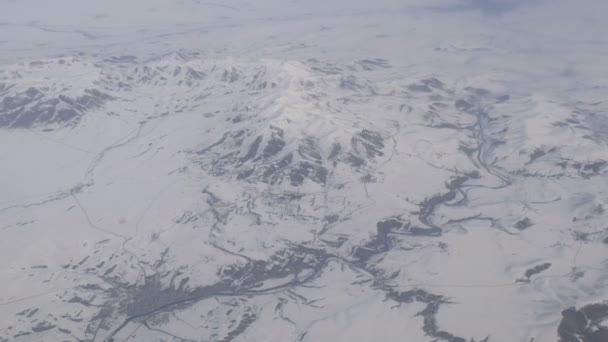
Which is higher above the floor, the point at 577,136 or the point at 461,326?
the point at 577,136

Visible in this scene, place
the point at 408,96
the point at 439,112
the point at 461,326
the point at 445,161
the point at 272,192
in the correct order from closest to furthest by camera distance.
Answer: the point at 461,326 < the point at 272,192 < the point at 445,161 < the point at 439,112 < the point at 408,96

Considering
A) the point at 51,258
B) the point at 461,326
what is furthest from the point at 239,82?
the point at 461,326

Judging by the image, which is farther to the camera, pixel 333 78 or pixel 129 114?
pixel 333 78

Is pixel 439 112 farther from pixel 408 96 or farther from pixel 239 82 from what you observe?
pixel 239 82

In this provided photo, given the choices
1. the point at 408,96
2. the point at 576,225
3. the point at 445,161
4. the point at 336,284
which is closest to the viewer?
the point at 336,284

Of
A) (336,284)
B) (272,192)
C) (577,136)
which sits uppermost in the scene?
(577,136)

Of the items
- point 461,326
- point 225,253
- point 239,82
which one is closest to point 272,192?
point 225,253
